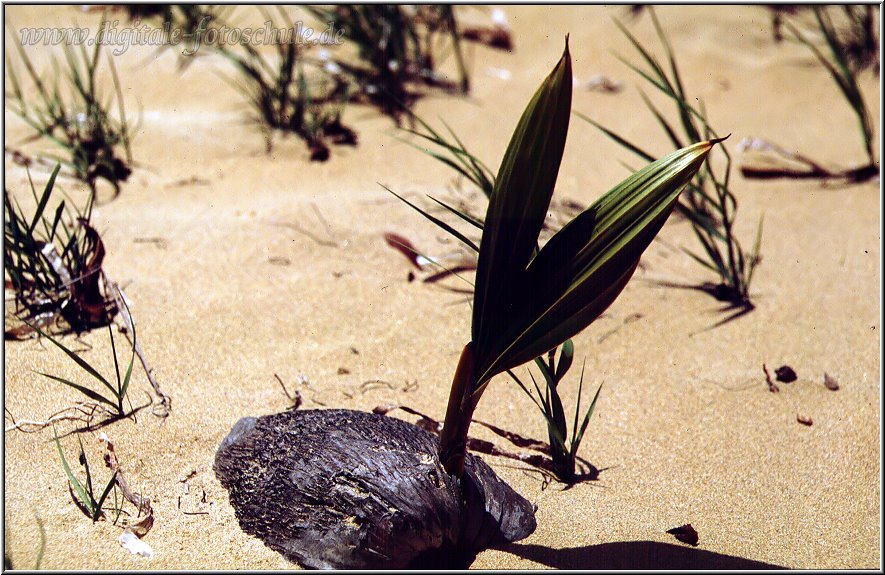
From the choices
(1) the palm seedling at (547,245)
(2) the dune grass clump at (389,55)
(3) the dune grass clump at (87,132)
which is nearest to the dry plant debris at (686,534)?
(1) the palm seedling at (547,245)

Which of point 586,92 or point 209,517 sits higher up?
point 586,92

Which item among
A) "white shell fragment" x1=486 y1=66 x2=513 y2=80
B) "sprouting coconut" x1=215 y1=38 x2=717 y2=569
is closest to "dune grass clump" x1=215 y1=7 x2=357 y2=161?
"white shell fragment" x1=486 y1=66 x2=513 y2=80

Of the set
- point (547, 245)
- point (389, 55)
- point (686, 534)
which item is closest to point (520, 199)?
point (547, 245)

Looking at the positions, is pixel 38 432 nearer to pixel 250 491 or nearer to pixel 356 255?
pixel 250 491

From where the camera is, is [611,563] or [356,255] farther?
[356,255]

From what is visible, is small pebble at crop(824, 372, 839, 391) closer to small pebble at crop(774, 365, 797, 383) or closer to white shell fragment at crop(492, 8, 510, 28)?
small pebble at crop(774, 365, 797, 383)

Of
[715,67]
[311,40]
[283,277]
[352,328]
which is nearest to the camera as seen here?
[352,328]

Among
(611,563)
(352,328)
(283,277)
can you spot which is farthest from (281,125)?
(611,563)
